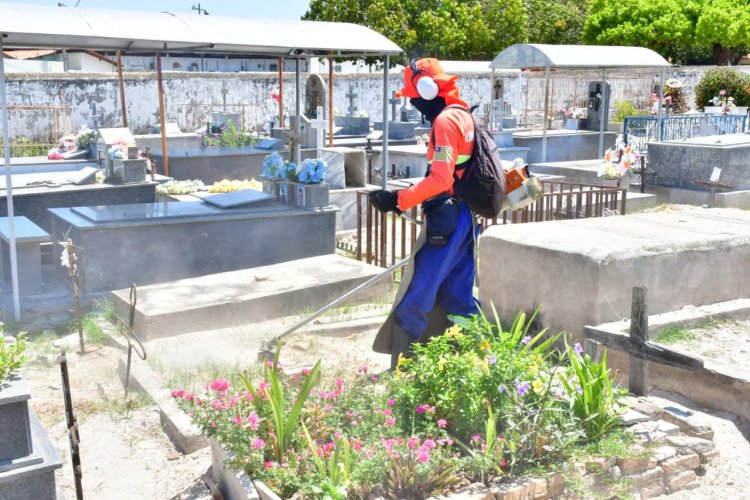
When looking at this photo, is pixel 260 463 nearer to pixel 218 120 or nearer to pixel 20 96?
pixel 218 120

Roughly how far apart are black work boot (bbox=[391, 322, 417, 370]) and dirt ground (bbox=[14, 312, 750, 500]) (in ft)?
1.92

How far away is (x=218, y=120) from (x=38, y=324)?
1432cm

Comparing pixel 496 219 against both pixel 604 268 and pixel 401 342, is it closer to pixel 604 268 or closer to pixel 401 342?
pixel 604 268

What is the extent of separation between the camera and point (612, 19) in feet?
136

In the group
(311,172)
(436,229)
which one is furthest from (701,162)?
(436,229)

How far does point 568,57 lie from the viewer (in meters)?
17.5

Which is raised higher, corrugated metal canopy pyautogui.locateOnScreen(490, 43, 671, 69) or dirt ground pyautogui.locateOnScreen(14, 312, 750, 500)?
corrugated metal canopy pyautogui.locateOnScreen(490, 43, 671, 69)

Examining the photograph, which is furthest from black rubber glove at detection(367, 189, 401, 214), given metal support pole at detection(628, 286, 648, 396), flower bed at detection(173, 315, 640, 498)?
metal support pole at detection(628, 286, 648, 396)

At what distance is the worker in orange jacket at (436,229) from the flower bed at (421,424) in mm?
859

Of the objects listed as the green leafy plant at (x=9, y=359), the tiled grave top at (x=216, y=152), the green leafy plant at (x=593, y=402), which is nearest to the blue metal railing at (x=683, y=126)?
the tiled grave top at (x=216, y=152)

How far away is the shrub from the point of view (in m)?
30.0

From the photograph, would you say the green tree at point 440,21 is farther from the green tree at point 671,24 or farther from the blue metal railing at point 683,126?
the blue metal railing at point 683,126

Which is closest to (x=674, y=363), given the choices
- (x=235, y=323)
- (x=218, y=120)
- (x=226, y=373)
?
(x=226, y=373)

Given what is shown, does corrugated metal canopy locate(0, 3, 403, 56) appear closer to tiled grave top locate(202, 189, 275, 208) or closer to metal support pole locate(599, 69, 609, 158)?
tiled grave top locate(202, 189, 275, 208)
